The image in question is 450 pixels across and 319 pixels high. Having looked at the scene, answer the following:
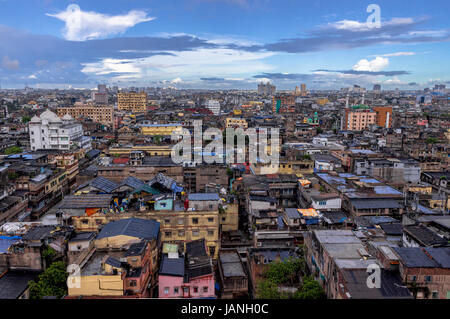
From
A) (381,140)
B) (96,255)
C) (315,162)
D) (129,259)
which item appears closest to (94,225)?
(96,255)

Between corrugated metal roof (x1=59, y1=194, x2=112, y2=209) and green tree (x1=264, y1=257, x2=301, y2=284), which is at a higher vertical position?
corrugated metal roof (x1=59, y1=194, x2=112, y2=209)

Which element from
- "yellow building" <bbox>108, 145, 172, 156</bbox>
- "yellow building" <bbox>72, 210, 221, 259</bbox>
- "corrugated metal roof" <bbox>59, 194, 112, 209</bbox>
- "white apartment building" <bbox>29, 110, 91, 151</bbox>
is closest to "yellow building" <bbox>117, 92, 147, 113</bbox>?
"white apartment building" <bbox>29, 110, 91, 151</bbox>

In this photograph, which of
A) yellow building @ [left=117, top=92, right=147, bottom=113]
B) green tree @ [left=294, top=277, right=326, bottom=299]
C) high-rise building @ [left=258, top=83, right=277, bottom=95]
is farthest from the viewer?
high-rise building @ [left=258, top=83, right=277, bottom=95]

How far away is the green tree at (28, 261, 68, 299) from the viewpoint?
31.0 feet

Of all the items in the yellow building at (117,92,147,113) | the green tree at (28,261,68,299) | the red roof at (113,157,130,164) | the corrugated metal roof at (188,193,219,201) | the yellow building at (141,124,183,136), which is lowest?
the green tree at (28,261,68,299)

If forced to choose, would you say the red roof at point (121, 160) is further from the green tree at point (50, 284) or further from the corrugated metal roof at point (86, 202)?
the green tree at point (50, 284)

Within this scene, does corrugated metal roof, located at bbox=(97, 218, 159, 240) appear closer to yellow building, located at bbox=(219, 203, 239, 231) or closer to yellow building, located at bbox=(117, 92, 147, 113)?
yellow building, located at bbox=(219, 203, 239, 231)

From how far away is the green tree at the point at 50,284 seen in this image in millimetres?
9438

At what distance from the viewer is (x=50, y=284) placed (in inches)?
379

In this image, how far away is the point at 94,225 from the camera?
508 inches

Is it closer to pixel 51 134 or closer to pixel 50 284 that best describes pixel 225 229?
pixel 50 284

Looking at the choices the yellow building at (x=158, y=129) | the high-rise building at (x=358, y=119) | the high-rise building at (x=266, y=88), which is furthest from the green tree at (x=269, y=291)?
the high-rise building at (x=266, y=88)
